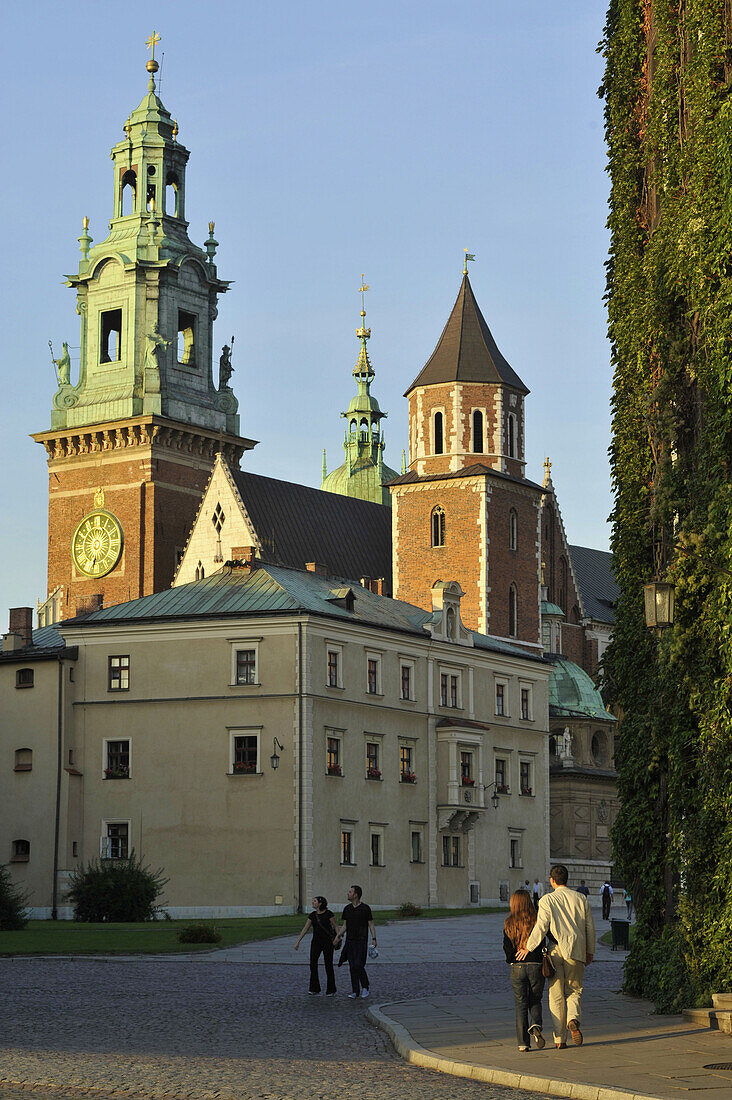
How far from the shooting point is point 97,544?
303 ft

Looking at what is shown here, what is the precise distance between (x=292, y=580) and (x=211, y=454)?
29631 millimetres

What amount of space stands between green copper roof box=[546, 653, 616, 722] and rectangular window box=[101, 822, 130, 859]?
33.8 metres

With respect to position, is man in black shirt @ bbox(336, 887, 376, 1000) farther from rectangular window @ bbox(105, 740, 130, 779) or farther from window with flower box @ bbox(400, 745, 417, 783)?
window with flower box @ bbox(400, 745, 417, 783)

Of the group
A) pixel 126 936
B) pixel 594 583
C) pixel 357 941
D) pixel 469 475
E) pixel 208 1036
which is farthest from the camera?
pixel 594 583

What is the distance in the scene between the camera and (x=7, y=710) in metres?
64.9

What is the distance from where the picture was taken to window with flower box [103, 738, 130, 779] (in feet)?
203

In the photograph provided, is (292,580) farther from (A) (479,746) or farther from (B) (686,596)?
(B) (686,596)

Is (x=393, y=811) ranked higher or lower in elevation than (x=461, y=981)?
higher

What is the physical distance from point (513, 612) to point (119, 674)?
29.0 meters

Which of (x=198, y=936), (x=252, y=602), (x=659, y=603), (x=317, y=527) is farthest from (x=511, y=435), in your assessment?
(x=659, y=603)

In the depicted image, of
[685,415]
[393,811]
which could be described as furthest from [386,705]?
[685,415]

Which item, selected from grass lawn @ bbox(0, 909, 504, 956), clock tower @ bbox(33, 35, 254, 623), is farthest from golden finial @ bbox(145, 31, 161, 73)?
grass lawn @ bbox(0, 909, 504, 956)

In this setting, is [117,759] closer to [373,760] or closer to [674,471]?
[373,760]

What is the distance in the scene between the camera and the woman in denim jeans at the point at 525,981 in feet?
63.4
